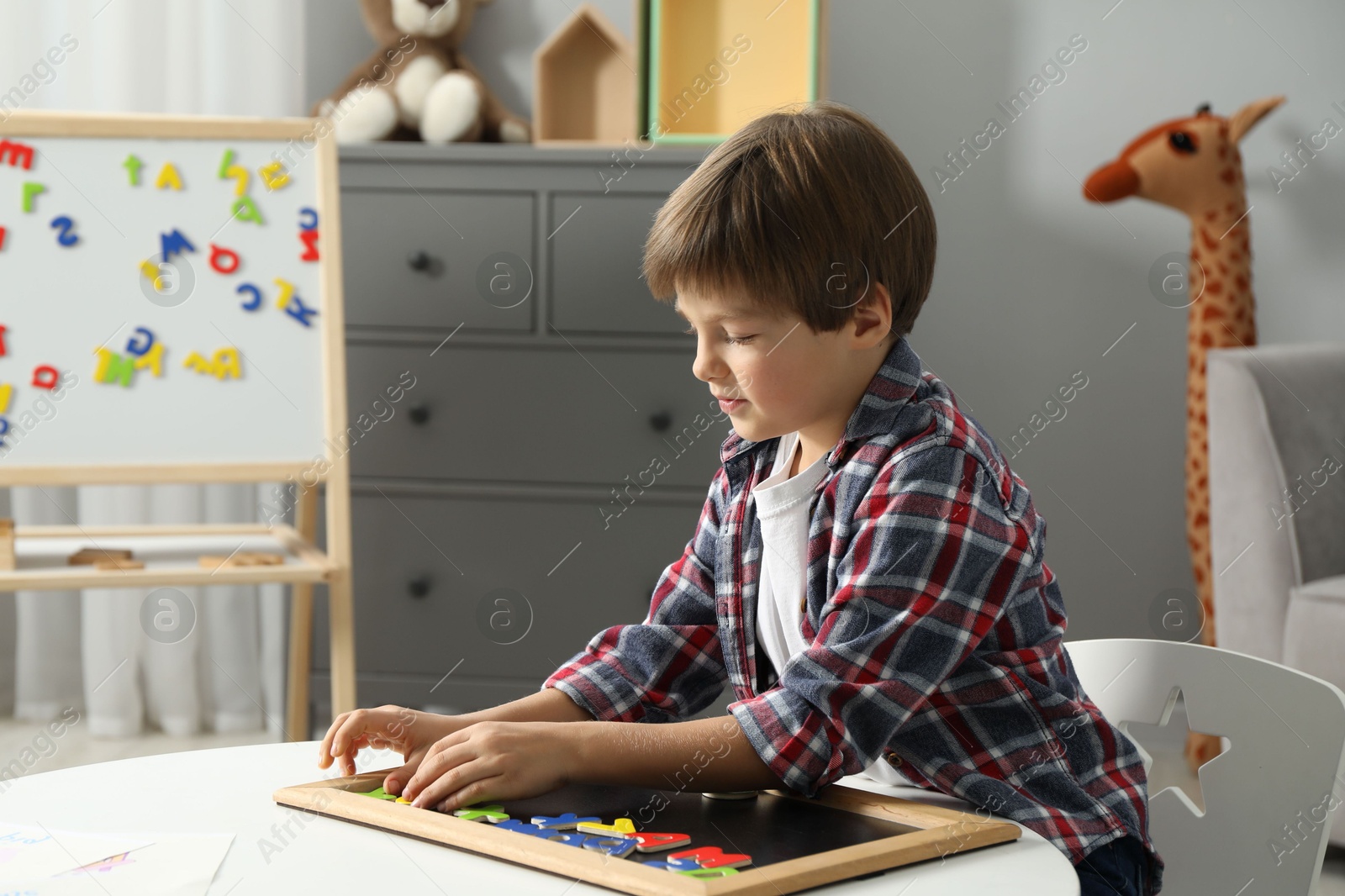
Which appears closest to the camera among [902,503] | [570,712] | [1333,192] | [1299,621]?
[902,503]

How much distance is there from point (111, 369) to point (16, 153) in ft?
1.22

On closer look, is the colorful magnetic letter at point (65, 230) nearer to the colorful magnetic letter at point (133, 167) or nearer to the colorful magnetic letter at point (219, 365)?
the colorful magnetic letter at point (133, 167)

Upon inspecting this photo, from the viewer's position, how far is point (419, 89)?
2551mm

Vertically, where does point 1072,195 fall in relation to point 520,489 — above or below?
above

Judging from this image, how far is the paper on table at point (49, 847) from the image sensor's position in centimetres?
65

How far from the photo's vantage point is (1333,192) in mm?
2654

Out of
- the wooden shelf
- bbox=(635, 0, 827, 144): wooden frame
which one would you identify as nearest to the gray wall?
bbox=(635, 0, 827, 144): wooden frame

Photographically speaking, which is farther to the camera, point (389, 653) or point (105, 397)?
point (389, 653)

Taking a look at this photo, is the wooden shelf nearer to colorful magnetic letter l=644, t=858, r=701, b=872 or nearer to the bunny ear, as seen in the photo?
colorful magnetic letter l=644, t=858, r=701, b=872

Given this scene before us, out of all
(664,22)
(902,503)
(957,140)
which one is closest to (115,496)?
(664,22)

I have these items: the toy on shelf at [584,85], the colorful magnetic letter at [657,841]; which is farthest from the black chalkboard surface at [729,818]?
the toy on shelf at [584,85]

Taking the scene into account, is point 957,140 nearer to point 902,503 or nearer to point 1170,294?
point 1170,294

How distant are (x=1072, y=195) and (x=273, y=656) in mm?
1969

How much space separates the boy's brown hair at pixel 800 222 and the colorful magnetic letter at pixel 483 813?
36 centimetres
